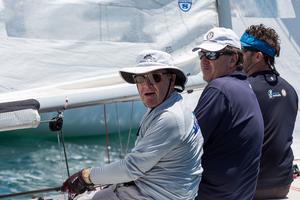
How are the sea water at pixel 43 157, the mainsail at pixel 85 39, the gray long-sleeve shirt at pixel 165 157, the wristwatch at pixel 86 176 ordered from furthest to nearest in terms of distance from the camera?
the sea water at pixel 43 157, the mainsail at pixel 85 39, the wristwatch at pixel 86 176, the gray long-sleeve shirt at pixel 165 157

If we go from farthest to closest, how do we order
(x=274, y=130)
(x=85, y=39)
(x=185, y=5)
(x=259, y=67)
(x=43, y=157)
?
(x=43, y=157) < (x=185, y=5) < (x=85, y=39) < (x=259, y=67) < (x=274, y=130)

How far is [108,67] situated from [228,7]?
878 millimetres

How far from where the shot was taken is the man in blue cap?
8.35ft

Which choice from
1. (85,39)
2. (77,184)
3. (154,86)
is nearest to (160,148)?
(154,86)

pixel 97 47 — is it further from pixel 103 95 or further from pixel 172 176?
pixel 172 176

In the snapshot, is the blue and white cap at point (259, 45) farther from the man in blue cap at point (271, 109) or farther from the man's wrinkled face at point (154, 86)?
the man's wrinkled face at point (154, 86)

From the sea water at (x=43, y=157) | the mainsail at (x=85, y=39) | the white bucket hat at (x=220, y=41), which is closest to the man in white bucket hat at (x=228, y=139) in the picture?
the white bucket hat at (x=220, y=41)

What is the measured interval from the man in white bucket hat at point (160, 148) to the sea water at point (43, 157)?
345cm

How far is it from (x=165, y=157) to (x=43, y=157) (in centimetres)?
475

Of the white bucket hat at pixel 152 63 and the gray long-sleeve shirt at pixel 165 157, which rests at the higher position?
the white bucket hat at pixel 152 63

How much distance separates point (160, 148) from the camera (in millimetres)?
1810

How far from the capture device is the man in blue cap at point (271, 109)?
8.35 ft

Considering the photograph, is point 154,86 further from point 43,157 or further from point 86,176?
point 43,157

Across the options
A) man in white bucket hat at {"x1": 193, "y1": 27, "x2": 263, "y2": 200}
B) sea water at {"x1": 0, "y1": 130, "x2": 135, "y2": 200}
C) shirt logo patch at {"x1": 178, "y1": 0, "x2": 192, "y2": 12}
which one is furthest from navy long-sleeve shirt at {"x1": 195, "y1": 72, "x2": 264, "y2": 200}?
sea water at {"x1": 0, "y1": 130, "x2": 135, "y2": 200}
